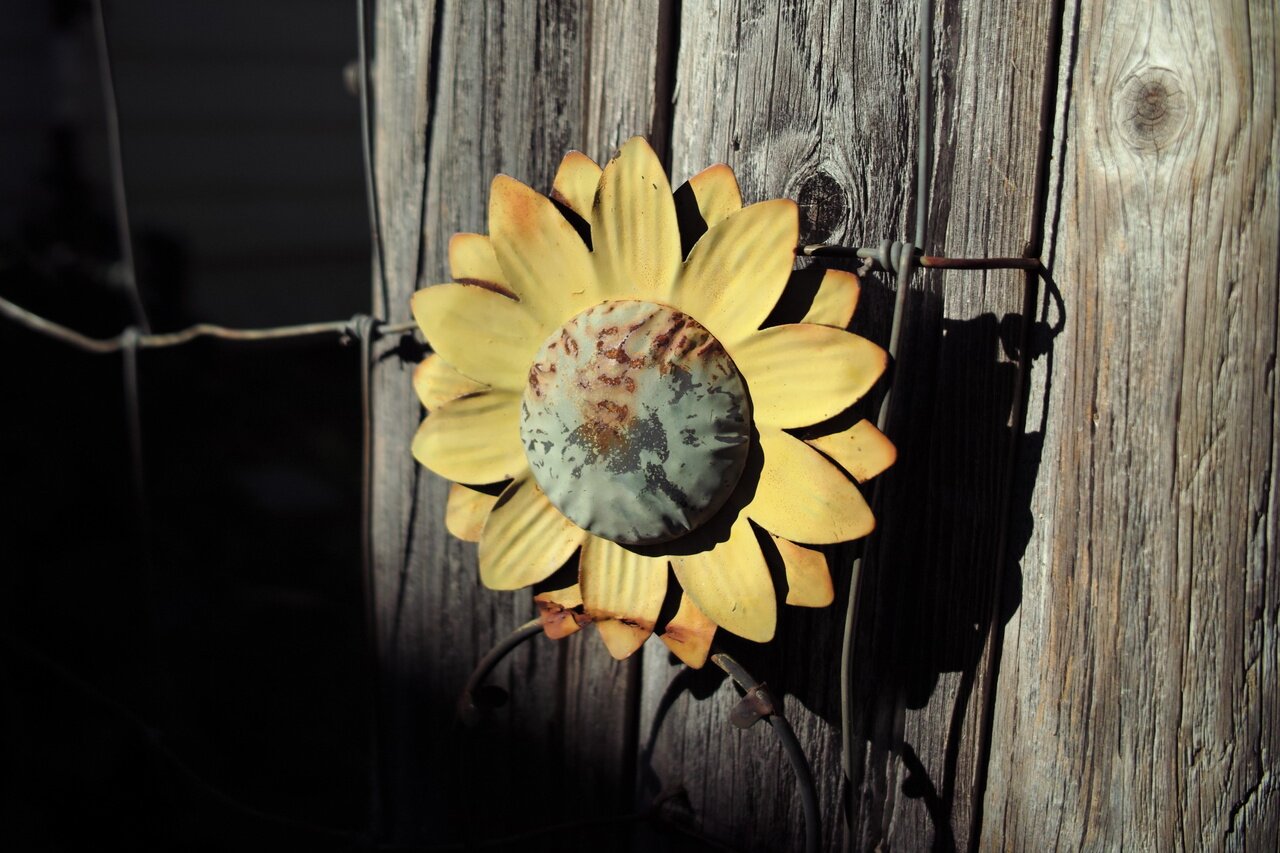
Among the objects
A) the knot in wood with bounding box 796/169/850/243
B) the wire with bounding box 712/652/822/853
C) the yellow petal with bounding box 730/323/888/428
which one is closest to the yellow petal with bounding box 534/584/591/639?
the wire with bounding box 712/652/822/853

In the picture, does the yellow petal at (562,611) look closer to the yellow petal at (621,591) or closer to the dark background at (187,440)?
the yellow petal at (621,591)

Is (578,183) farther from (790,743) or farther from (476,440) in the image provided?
(790,743)

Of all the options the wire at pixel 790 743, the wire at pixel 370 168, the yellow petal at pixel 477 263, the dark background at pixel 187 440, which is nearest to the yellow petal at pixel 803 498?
the wire at pixel 790 743

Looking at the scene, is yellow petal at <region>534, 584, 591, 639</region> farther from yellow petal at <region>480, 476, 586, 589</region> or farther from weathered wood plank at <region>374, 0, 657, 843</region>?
weathered wood plank at <region>374, 0, 657, 843</region>

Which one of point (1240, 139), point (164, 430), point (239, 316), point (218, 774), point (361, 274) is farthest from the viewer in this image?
point (361, 274)

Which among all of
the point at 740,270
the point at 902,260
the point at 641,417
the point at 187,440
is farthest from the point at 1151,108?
the point at 187,440

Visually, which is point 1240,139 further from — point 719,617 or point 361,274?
point 361,274

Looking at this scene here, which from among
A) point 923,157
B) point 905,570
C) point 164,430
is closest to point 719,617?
point 905,570
